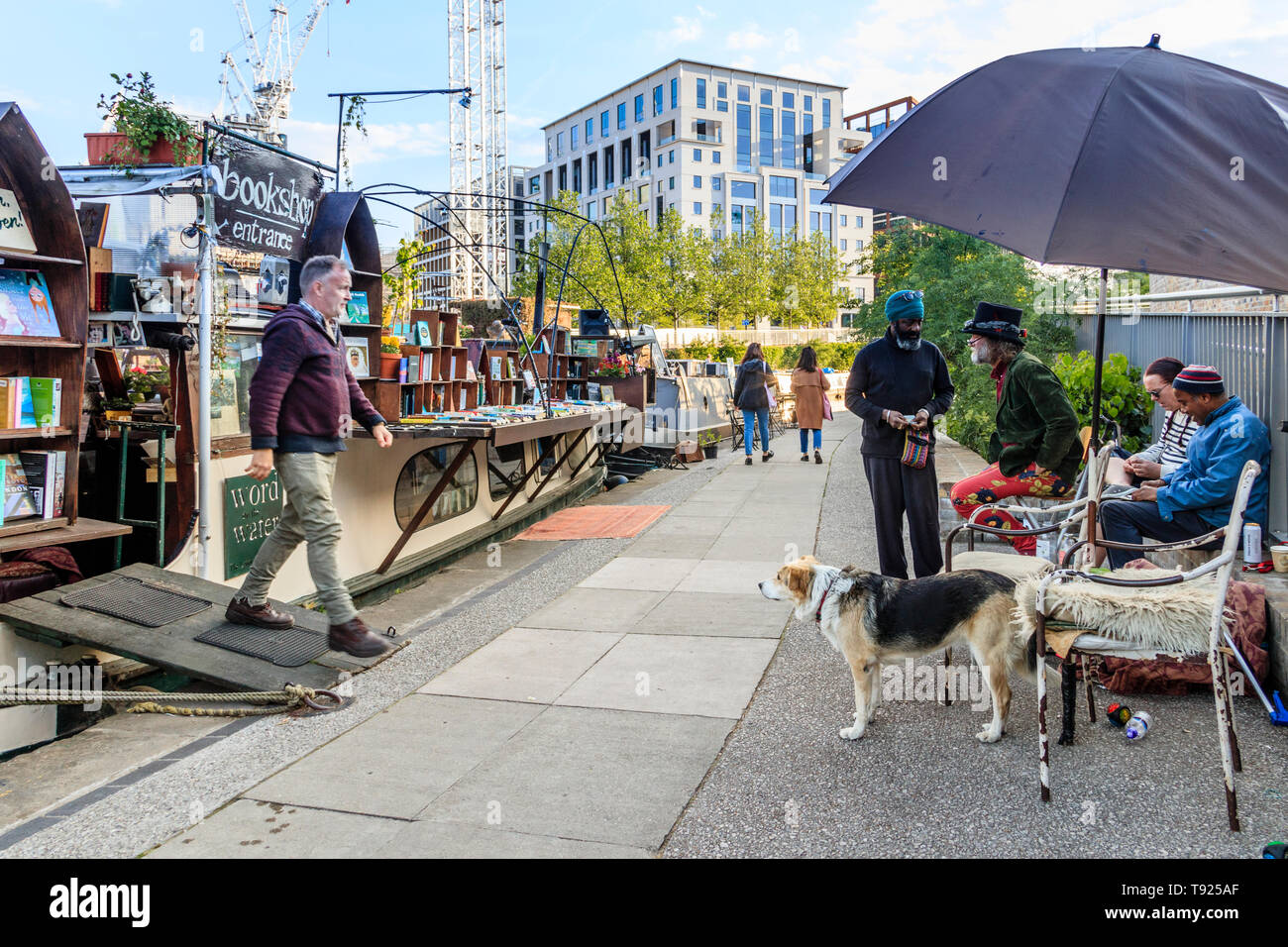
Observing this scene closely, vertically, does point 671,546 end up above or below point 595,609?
above

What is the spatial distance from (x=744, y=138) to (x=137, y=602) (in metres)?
79.6

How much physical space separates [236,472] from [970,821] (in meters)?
5.52

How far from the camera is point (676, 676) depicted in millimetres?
5551

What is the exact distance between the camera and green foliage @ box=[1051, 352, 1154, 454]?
347 inches

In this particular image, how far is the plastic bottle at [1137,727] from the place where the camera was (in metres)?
4.18

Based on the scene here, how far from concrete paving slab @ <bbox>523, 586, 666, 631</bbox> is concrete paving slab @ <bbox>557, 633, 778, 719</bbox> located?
442 mm

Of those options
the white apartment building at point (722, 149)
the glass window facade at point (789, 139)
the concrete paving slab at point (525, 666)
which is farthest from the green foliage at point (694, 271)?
the concrete paving slab at point (525, 666)

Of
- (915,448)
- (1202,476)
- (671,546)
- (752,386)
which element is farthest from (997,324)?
(752,386)

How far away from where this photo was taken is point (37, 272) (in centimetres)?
591

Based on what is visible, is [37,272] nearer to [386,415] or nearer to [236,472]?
[236,472]

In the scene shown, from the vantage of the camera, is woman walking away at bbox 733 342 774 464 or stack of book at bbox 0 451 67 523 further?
woman walking away at bbox 733 342 774 464

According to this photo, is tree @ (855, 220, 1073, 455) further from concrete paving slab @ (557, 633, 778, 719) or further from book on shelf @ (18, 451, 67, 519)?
book on shelf @ (18, 451, 67, 519)

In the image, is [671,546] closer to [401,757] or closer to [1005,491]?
[1005,491]

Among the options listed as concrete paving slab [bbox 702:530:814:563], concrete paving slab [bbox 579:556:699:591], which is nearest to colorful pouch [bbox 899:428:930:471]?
concrete paving slab [bbox 579:556:699:591]
